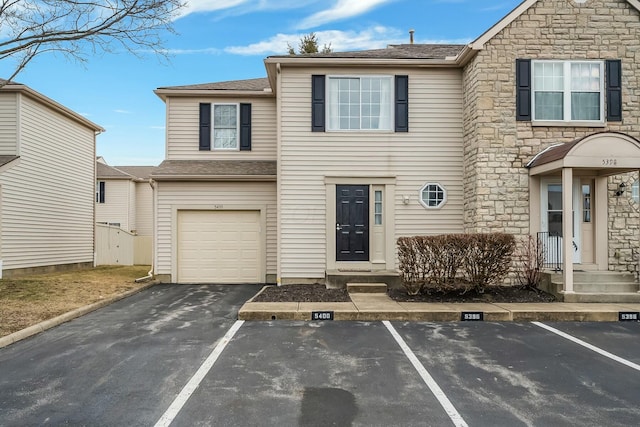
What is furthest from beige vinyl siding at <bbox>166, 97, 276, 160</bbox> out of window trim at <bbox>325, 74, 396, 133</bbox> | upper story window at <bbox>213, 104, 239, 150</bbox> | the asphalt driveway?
the asphalt driveway

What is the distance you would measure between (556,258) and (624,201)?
202 cm

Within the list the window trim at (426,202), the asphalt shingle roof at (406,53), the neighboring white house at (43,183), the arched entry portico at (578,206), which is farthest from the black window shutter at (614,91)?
the neighboring white house at (43,183)

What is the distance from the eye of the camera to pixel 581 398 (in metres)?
4.06

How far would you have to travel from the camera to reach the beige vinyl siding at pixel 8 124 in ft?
41.2

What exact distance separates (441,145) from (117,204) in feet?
69.6

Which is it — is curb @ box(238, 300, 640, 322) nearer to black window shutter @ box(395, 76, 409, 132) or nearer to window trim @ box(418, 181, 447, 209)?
window trim @ box(418, 181, 447, 209)

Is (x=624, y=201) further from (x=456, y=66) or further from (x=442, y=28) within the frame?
(x=442, y=28)

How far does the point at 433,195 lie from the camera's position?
1070cm

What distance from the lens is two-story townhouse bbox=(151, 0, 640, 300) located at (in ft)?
31.7

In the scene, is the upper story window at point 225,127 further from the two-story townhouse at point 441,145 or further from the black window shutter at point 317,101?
the black window shutter at point 317,101

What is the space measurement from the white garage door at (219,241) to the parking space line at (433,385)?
6.67 metres

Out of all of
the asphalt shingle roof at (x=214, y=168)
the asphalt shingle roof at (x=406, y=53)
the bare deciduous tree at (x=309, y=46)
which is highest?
the bare deciduous tree at (x=309, y=46)

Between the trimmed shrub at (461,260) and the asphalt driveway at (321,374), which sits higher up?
the trimmed shrub at (461,260)

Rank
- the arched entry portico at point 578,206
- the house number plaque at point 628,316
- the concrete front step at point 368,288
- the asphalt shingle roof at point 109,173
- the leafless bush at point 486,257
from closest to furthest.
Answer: the house number plaque at point 628,316 < the leafless bush at point 486,257 < the concrete front step at point 368,288 < the arched entry portico at point 578,206 < the asphalt shingle roof at point 109,173
